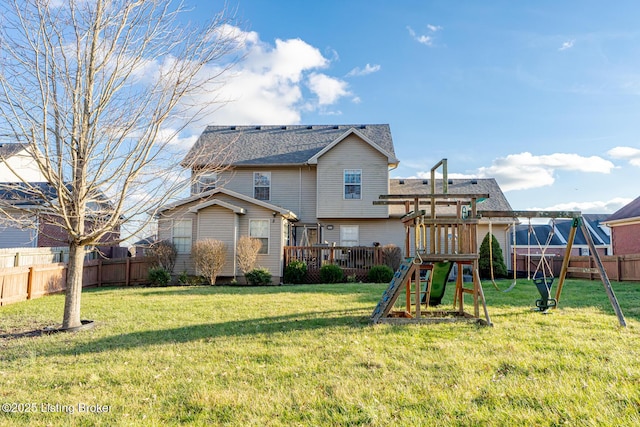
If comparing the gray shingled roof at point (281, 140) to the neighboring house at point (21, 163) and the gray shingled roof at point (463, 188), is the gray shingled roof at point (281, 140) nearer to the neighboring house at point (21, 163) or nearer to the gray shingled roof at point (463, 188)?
the gray shingled roof at point (463, 188)

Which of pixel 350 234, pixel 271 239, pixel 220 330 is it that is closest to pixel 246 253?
pixel 271 239

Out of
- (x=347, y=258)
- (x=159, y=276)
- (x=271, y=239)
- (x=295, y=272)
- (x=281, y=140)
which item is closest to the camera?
(x=159, y=276)

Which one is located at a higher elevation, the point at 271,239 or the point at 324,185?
the point at 324,185

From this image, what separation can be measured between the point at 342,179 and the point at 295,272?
533 cm

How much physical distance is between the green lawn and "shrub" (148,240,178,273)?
26.4ft

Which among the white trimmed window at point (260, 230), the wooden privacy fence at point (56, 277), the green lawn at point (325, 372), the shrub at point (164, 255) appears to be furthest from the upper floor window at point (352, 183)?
the green lawn at point (325, 372)

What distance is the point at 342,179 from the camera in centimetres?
1852

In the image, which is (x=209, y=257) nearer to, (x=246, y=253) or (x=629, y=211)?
(x=246, y=253)

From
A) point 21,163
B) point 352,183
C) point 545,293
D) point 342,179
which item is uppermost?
point 342,179

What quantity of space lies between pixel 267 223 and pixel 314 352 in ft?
38.4

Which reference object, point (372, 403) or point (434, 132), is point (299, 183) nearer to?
point (434, 132)

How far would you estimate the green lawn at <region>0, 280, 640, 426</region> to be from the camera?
309 cm

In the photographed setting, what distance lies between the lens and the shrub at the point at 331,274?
15.5 meters

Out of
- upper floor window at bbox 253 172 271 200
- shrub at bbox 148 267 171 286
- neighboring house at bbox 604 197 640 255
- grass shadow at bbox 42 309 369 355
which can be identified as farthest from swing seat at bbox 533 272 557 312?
neighboring house at bbox 604 197 640 255
